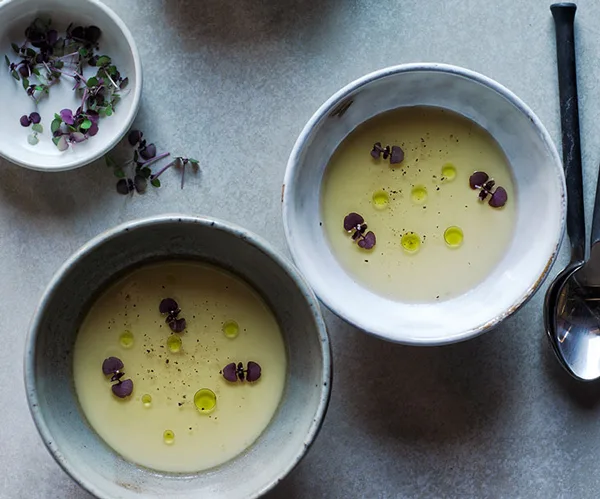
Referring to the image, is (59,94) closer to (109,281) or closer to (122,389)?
(109,281)

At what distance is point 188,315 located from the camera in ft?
3.28

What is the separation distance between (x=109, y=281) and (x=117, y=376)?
0.10 m

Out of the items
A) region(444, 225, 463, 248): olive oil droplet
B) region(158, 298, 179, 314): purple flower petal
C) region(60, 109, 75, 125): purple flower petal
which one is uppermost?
region(60, 109, 75, 125): purple flower petal

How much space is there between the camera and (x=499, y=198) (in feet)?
3.31

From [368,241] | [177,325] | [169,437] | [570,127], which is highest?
[570,127]

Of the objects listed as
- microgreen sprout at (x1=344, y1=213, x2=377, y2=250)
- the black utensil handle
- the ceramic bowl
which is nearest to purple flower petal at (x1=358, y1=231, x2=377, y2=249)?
microgreen sprout at (x1=344, y1=213, x2=377, y2=250)

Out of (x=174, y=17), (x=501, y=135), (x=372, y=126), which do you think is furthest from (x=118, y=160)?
Answer: (x=501, y=135)

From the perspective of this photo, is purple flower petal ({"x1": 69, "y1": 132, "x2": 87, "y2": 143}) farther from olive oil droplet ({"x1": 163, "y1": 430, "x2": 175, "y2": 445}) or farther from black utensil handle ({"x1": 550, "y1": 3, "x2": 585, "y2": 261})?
black utensil handle ({"x1": 550, "y1": 3, "x2": 585, "y2": 261})

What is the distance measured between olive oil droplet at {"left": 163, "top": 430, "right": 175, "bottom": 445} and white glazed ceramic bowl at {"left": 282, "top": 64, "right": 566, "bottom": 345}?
22 cm

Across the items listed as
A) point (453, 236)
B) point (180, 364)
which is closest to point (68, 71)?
point (180, 364)

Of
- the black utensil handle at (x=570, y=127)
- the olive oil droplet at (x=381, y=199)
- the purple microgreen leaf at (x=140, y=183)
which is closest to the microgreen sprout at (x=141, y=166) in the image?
the purple microgreen leaf at (x=140, y=183)

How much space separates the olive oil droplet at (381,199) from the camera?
1.01 metres

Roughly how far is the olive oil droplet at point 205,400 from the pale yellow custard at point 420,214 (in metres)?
0.20

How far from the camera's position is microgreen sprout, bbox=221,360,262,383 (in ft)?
3.25
